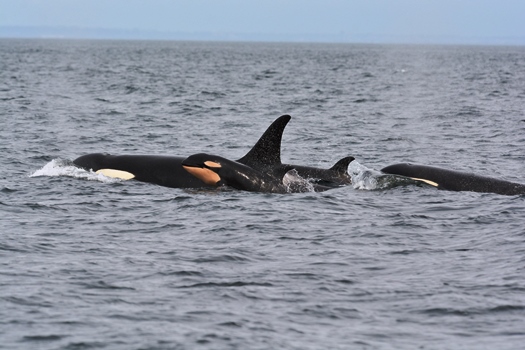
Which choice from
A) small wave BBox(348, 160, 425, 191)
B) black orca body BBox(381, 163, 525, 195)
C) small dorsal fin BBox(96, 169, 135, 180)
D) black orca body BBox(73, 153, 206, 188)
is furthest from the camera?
small dorsal fin BBox(96, 169, 135, 180)

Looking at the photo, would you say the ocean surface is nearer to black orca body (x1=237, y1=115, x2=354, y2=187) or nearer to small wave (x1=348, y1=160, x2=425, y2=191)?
small wave (x1=348, y1=160, x2=425, y2=191)

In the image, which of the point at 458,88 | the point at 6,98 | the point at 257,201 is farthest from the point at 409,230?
the point at 458,88

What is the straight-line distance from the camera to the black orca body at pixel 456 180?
56.5 ft

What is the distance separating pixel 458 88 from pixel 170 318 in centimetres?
5023

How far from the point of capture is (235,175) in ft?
56.0

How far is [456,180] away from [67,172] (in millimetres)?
8006

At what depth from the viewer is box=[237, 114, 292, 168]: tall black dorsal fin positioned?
16.8m

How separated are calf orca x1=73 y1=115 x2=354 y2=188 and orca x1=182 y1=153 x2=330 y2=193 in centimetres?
11

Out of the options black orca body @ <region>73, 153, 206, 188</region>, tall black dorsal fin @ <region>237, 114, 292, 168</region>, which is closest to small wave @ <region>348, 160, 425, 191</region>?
tall black dorsal fin @ <region>237, 114, 292, 168</region>

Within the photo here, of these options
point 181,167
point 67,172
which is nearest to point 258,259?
point 181,167

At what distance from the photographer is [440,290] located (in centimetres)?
1071

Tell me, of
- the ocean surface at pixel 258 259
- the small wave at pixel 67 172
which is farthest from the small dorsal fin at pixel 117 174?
the ocean surface at pixel 258 259

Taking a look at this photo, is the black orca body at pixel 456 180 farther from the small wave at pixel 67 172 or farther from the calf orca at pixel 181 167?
the small wave at pixel 67 172

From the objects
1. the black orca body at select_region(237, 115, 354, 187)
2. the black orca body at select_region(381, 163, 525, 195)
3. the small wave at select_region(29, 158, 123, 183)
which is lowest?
the small wave at select_region(29, 158, 123, 183)
